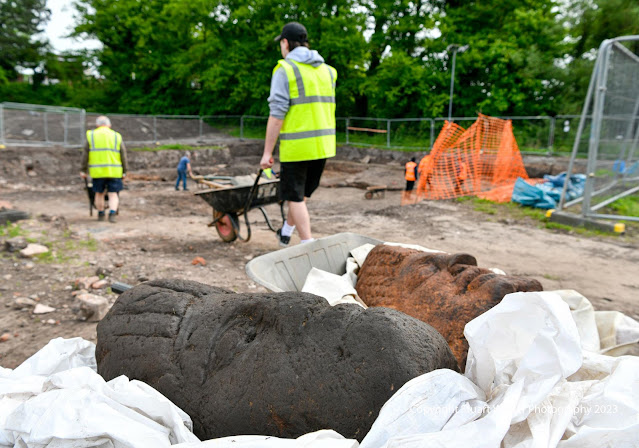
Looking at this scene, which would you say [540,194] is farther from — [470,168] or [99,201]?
[99,201]

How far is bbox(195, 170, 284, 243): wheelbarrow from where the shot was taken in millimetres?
5590

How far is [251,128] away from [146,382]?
23.1m

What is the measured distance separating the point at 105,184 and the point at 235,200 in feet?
11.2

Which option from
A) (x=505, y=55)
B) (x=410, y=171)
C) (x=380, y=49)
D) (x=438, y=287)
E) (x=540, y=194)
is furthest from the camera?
(x=380, y=49)

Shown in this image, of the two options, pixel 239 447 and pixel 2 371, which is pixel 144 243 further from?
pixel 239 447

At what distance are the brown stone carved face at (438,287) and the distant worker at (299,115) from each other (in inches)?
53.6

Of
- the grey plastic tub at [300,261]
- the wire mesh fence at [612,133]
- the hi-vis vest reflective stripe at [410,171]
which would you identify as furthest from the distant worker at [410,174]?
the grey plastic tub at [300,261]

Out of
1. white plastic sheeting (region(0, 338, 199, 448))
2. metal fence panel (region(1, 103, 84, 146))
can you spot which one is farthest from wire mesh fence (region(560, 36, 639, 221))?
metal fence panel (region(1, 103, 84, 146))

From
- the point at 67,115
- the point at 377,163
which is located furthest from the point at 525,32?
the point at 67,115

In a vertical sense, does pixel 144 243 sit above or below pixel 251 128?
below

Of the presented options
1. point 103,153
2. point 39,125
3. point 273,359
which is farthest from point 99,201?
point 39,125

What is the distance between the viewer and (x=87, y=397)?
5.15ft

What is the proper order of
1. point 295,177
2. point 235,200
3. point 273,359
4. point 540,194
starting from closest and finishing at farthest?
point 273,359 < point 295,177 < point 235,200 < point 540,194

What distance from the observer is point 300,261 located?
3176 millimetres
